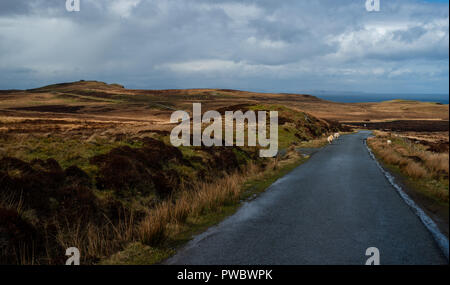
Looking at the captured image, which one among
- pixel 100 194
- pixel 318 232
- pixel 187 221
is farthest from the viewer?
pixel 100 194

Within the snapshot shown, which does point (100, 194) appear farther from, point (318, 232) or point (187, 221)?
point (318, 232)

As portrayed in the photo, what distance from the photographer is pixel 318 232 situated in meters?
8.21

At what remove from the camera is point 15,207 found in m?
8.66

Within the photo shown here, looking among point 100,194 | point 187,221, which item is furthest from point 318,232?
point 100,194

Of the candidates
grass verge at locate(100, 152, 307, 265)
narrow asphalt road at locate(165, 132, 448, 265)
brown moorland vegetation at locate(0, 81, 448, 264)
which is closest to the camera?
narrow asphalt road at locate(165, 132, 448, 265)

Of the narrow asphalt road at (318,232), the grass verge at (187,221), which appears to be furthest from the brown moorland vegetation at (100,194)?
the narrow asphalt road at (318,232)

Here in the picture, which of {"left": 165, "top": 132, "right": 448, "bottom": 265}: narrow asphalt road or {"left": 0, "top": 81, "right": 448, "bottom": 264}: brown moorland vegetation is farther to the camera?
{"left": 0, "top": 81, "right": 448, "bottom": 264}: brown moorland vegetation

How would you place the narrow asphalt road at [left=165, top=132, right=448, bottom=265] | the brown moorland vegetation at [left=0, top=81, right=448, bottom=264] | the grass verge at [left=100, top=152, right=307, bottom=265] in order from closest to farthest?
the narrow asphalt road at [left=165, top=132, right=448, bottom=265] → the grass verge at [left=100, top=152, right=307, bottom=265] → the brown moorland vegetation at [left=0, top=81, right=448, bottom=264]

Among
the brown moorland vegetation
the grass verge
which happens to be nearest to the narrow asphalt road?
the grass verge

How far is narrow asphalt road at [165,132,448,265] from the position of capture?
648 centimetres

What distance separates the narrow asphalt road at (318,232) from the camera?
648cm

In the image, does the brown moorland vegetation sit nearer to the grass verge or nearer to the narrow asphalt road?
the grass verge
